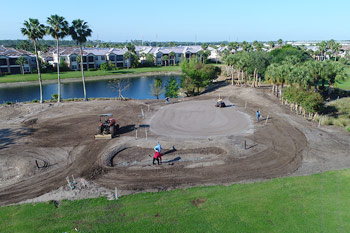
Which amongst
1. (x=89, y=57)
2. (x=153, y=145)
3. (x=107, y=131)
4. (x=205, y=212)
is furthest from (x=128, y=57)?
(x=205, y=212)

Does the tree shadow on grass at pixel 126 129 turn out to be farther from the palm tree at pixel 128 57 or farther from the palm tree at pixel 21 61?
the palm tree at pixel 128 57

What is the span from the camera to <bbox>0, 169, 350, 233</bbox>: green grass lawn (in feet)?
46.2

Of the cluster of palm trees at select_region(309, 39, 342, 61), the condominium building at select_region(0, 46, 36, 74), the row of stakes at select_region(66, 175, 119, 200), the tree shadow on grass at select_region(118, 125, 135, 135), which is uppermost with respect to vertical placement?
the cluster of palm trees at select_region(309, 39, 342, 61)

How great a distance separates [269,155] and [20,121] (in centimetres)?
3100

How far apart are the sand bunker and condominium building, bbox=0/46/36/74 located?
261ft

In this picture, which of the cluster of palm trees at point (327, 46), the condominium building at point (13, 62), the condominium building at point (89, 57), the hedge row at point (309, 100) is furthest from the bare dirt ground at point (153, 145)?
the condominium building at point (89, 57)

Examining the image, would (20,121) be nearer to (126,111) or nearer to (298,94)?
(126,111)

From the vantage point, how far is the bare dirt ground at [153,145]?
1925cm

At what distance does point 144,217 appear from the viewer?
14.8 meters

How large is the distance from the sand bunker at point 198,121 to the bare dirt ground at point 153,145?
0.39 feet

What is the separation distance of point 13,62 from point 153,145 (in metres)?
92.8

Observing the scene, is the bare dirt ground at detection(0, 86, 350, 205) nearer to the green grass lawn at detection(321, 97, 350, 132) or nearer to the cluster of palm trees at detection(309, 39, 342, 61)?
the green grass lawn at detection(321, 97, 350, 132)

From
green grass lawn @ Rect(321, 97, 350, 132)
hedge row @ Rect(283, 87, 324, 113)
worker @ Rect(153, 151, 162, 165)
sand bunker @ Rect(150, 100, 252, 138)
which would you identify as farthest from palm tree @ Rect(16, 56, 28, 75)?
green grass lawn @ Rect(321, 97, 350, 132)

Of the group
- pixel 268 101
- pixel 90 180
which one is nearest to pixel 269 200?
pixel 90 180
